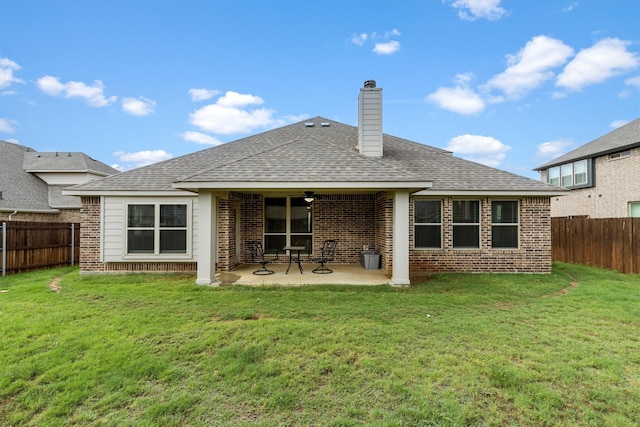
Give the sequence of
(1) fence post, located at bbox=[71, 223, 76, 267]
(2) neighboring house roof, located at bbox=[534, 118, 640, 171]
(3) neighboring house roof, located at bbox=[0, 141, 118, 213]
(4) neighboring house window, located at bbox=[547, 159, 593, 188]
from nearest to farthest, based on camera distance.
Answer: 1. (1) fence post, located at bbox=[71, 223, 76, 267]
2. (3) neighboring house roof, located at bbox=[0, 141, 118, 213]
3. (2) neighboring house roof, located at bbox=[534, 118, 640, 171]
4. (4) neighboring house window, located at bbox=[547, 159, 593, 188]

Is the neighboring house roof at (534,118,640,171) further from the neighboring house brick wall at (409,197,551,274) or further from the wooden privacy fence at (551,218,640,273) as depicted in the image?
the neighboring house brick wall at (409,197,551,274)

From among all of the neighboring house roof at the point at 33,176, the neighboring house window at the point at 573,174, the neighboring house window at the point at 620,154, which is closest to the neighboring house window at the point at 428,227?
the neighboring house window at the point at 620,154

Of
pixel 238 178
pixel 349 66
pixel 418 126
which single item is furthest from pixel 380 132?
pixel 418 126

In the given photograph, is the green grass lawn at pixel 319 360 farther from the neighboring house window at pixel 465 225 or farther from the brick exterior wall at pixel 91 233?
the neighboring house window at pixel 465 225

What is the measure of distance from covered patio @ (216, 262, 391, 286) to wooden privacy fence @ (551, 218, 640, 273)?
25.2 feet

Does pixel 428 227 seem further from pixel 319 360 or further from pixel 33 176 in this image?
pixel 33 176

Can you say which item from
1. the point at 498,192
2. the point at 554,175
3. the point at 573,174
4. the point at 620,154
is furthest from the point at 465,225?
the point at 554,175

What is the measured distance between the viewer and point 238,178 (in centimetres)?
712

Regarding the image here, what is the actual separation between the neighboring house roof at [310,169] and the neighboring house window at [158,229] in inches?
25.5

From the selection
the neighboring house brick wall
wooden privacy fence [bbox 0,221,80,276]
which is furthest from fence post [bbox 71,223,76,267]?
the neighboring house brick wall

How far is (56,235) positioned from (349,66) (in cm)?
1461

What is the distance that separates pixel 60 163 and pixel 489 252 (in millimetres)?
21590

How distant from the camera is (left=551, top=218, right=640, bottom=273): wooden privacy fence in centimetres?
950

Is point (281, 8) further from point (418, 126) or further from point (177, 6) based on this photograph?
point (418, 126)
